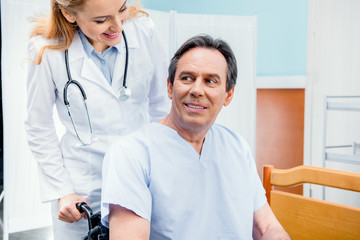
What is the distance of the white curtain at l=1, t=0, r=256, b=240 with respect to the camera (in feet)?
7.16

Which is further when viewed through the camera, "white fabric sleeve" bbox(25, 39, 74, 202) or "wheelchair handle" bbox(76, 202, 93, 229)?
"white fabric sleeve" bbox(25, 39, 74, 202)

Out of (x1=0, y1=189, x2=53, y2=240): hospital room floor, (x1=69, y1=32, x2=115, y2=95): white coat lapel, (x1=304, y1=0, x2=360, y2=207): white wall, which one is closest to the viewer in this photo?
(x1=69, y1=32, x2=115, y2=95): white coat lapel

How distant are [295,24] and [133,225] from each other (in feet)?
7.50

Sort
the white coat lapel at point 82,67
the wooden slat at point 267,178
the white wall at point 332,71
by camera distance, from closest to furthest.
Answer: the white coat lapel at point 82,67
the wooden slat at point 267,178
the white wall at point 332,71

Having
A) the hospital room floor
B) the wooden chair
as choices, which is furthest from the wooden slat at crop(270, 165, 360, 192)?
the hospital room floor

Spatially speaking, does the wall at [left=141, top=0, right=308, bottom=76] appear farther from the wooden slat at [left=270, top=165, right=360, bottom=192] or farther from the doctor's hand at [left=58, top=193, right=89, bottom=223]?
the doctor's hand at [left=58, top=193, right=89, bottom=223]

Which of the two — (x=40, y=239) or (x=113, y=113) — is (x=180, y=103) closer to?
(x=113, y=113)

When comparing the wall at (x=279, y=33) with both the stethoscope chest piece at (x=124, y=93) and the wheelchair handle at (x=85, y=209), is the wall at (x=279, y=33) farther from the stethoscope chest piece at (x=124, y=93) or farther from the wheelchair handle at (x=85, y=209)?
the wheelchair handle at (x=85, y=209)

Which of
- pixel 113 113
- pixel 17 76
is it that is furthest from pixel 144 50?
pixel 17 76

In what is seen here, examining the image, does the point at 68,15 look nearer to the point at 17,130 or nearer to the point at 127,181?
the point at 127,181

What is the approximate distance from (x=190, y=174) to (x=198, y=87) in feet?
0.82

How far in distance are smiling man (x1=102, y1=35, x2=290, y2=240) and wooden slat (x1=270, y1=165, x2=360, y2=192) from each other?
95 millimetres

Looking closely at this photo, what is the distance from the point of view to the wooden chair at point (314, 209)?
107 cm

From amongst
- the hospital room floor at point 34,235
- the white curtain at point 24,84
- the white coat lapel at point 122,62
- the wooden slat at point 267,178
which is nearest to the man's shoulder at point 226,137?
the wooden slat at point 267,178
